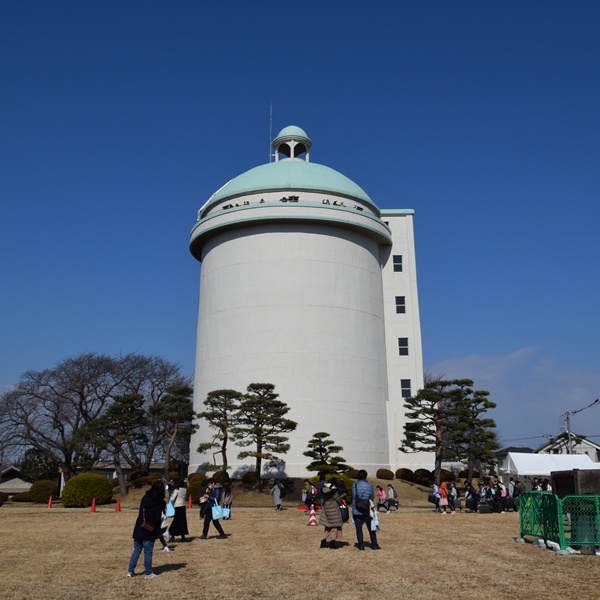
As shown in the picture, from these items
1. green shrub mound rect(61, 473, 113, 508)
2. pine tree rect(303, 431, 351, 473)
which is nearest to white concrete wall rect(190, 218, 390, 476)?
pine tree rect(303, 431, 351, 473)

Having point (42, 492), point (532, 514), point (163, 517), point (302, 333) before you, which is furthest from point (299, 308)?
point (163, 517)

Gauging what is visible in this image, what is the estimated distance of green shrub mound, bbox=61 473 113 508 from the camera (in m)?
32.9

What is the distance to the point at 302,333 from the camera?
43031 millimetres

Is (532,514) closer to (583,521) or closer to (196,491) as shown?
(583,521)

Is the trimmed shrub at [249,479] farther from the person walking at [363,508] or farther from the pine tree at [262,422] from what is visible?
the person walking at [363,508]

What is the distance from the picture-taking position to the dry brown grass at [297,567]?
972cm

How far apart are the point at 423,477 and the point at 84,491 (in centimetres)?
2120

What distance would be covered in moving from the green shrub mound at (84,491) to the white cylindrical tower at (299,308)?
948 centimetres

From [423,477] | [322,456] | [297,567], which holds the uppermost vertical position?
[322,456]

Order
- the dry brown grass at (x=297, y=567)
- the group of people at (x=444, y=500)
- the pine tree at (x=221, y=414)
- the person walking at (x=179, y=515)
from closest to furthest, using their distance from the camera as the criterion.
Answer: the dry brown grass at (x=297, y=567) < the person walking at (x=179, y=515) < the group of people at (x=444, y=500) < the pine tree at (x=221, y=414)

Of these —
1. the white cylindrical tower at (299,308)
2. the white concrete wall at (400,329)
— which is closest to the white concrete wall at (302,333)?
the white cylindrical tower at (299,308)

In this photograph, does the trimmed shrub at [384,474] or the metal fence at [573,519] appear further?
the trimmed shrub at [384,474]

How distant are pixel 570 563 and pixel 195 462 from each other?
34.8 metres

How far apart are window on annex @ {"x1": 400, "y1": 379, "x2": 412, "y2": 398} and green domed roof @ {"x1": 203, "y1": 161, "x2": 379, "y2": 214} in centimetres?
1371
